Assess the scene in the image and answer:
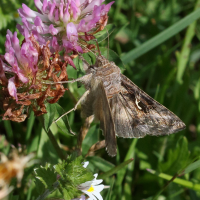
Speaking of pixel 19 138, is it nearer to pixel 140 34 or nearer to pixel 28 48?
pixel 28 48

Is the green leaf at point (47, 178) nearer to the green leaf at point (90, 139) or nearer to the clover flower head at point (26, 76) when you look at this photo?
the clover flower head at point (26, 76)

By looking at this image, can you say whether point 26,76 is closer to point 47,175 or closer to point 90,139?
point 47,175

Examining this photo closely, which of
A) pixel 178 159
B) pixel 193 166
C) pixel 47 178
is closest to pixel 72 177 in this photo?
pixel 47 178

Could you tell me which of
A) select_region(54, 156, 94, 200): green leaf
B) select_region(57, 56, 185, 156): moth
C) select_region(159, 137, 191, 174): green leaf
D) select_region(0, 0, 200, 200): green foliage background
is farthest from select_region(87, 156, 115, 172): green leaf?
select_region(54, 156, 94, 200): green leaf

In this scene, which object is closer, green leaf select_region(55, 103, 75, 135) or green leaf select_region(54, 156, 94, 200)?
green leaf select_region(54, 156, 94, 200)

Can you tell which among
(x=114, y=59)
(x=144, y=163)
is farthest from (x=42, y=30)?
(x=144, y=163)

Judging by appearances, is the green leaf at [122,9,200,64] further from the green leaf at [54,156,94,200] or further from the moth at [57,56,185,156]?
the green leaf at [54,156,94,200]
